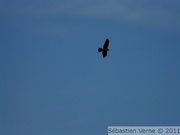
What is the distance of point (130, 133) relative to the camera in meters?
12.7

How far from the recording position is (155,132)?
12672 mm

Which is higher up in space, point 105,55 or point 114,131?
point 105,55

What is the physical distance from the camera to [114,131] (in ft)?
41.7

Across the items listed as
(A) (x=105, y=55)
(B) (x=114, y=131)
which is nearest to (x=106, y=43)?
(A) (x=105, y=55)

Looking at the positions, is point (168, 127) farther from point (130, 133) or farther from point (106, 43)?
point (106, 43)

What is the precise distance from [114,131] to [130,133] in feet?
0.92

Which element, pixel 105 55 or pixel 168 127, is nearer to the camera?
pixel 168 127

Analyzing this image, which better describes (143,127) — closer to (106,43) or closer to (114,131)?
(114,131)

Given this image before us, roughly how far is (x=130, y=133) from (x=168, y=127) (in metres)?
0.67

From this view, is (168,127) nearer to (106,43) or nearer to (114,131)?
(114,131)

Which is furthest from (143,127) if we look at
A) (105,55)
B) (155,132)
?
(105,55)

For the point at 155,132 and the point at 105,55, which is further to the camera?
the point at 105,55

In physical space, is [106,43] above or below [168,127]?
above

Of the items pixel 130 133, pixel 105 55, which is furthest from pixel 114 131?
pixel 105 55
